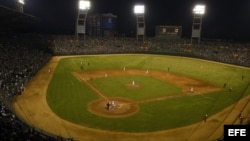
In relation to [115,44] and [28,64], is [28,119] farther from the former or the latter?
[115,44]

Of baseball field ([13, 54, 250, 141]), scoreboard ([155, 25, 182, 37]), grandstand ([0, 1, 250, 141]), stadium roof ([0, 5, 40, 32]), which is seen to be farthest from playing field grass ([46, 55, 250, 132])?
scoreboard ([155, 25, 182, 37])

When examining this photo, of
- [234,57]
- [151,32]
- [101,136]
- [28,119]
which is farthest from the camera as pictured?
[151,32]

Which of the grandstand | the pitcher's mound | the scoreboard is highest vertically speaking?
the scoreboard

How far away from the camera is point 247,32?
81188mm

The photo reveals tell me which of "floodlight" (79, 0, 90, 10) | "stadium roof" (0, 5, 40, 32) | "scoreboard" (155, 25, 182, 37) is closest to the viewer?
"stadium roof" (0, 5, 40, 32)

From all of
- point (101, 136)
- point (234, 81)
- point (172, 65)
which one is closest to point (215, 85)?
point (234, 81)

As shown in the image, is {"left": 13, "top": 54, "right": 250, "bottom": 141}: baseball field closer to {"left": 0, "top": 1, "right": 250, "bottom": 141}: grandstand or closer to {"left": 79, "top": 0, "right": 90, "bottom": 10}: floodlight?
{"left": 0, "top": 1, "right": 250, "bottom": 141}: grandstand

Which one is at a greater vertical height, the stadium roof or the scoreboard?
A: the scoreboard

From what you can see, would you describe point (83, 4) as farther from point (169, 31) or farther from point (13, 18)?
point (13, 18)

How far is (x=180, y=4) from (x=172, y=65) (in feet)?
118

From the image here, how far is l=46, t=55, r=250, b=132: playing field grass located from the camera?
25.5m

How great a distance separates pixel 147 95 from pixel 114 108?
684 cm

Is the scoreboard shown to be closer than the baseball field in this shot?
No

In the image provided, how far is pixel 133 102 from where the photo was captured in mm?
31016
